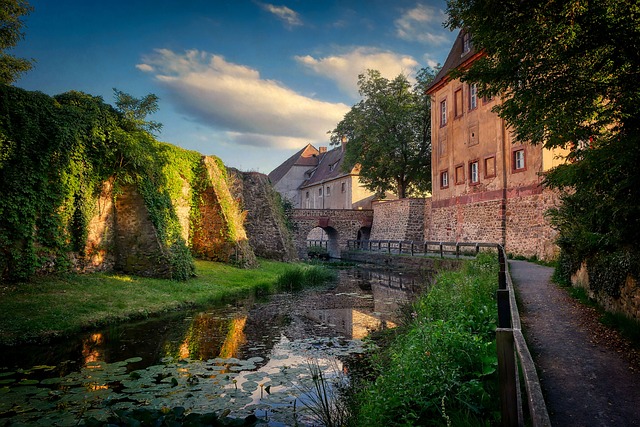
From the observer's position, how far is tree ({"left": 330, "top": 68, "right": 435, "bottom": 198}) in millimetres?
33312

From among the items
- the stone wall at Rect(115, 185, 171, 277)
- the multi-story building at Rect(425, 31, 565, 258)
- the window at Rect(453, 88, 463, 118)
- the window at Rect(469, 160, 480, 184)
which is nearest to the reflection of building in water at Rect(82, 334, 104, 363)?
the stone wall at Rect(115, 185, 171, 277)

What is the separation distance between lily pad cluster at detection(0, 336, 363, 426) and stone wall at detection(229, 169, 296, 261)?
53.6ft

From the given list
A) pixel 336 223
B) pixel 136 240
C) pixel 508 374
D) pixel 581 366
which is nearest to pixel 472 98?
pixel 336 223

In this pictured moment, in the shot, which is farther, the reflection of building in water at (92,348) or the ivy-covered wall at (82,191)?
the ivy-covered wall at (82,191)

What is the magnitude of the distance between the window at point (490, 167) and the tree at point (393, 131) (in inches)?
423

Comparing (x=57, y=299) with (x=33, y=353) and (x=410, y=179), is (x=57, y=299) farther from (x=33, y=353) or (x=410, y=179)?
(x=410, y=179)

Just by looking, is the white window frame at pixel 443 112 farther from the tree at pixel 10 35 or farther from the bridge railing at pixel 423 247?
the tree at pixel 10 35

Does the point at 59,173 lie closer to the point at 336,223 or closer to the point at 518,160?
the point at 518,160

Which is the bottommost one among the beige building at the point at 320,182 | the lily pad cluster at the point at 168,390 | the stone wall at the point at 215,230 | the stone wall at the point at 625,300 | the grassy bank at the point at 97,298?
the lily pad cluster at the point at 168,390

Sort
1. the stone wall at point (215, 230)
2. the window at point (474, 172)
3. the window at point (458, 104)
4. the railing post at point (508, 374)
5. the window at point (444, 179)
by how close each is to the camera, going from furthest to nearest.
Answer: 1. the window at point (444, 179)
2. the window at point (458, 104)
3. the window at point (474, 172)
4. the stone wall at point (215, 230)
5. the railing post at point (508, 374)

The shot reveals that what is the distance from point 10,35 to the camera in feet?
59.1

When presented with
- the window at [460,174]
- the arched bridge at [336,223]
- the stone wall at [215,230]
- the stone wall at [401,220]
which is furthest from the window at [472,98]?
the arched bridge at [336,223]

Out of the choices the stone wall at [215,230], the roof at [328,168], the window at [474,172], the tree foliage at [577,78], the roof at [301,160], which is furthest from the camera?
the roof at [301,160]

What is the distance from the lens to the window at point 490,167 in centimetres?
2209
